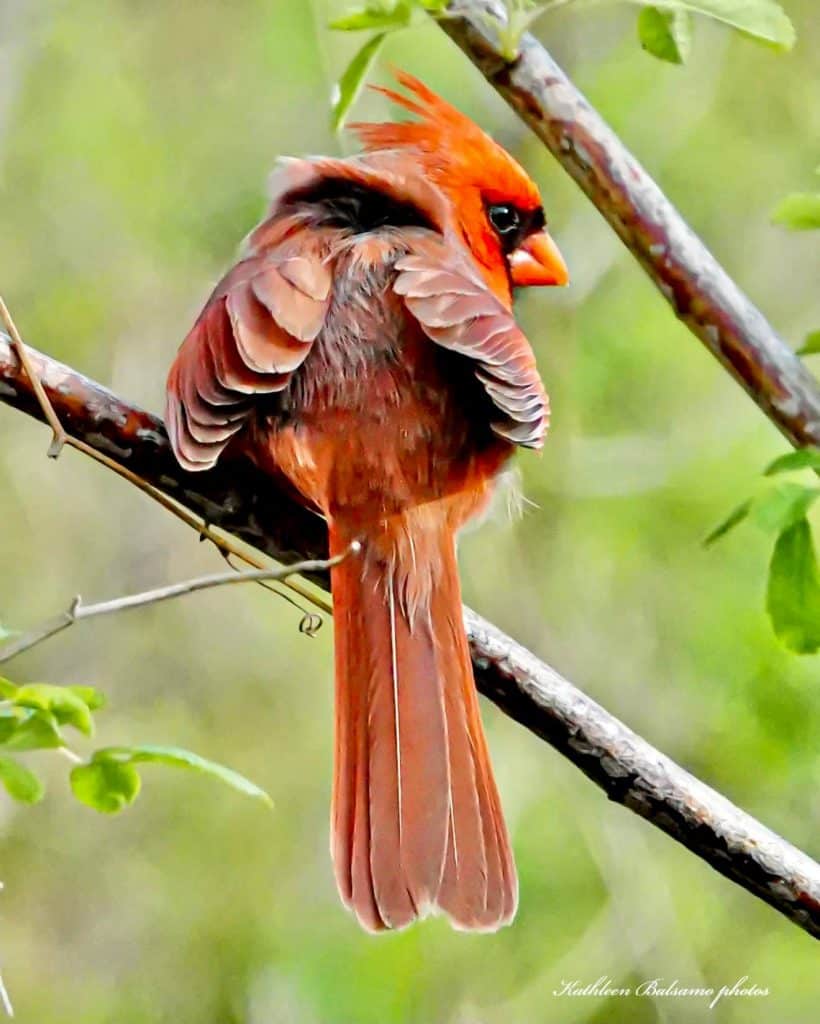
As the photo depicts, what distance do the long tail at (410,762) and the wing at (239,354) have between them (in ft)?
0.90

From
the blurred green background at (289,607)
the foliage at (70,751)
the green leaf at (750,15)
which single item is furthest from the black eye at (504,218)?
the foliage at (70,751)

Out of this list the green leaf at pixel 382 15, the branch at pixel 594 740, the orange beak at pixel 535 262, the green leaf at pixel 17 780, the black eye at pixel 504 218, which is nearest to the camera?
the green leaf at pixel 17 780

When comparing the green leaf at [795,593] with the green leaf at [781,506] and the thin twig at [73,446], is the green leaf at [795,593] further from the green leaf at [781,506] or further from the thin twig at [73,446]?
the thin twig at [73,446]

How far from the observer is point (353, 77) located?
2.21 meters

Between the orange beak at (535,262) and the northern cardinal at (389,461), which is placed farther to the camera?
the orange beak at (535,262)

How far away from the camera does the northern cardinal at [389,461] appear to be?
2.27 metres

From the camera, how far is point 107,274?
191 inches

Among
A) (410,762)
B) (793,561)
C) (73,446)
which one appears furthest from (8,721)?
(793,561)

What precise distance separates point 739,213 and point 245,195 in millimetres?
1611

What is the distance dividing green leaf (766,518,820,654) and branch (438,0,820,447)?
0.39 meters

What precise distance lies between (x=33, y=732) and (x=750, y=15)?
133 centimetres

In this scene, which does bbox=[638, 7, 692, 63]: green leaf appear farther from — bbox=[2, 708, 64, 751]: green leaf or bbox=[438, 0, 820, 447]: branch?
bbox=[2, 708, 64, 751]: green leaf

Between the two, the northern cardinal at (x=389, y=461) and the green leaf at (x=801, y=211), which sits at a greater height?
the green leaf at (x=801, y=211)

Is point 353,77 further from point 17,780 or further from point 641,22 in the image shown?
point 17,780
